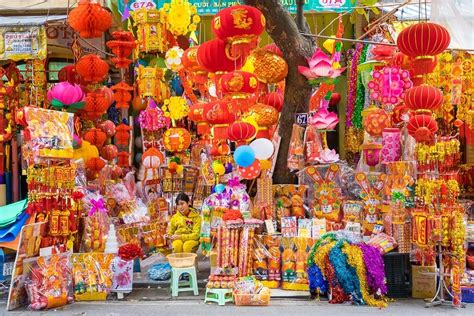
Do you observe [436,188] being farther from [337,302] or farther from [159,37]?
[159,37]

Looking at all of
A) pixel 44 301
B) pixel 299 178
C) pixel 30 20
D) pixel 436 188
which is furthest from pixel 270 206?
pixel 30 20

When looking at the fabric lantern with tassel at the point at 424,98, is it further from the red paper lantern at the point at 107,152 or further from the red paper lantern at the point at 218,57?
the red paper lantern at the point at 107,152

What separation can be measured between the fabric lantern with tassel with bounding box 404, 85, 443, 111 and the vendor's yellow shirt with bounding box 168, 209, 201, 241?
3.31m

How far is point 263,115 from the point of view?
739cm

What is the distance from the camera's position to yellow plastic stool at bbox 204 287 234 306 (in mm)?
6594

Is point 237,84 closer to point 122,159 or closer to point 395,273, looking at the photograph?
point 395,273

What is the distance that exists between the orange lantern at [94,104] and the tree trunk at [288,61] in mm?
2438

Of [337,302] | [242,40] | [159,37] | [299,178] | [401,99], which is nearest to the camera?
[242,40]

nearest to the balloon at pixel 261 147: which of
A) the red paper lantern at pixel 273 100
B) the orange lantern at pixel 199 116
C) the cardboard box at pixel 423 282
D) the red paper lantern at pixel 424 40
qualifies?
the red paper lantern at pixel 273 100

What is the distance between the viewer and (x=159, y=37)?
884 centimetres

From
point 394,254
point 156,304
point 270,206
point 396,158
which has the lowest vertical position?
point 156,304

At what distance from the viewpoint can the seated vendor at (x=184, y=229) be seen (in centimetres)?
785

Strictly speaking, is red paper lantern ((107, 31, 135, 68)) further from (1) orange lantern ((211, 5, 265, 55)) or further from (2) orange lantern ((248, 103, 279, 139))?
(1) orange lantern ((211, 5, 265, 55))

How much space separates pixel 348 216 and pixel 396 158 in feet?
3.43
